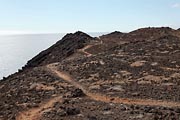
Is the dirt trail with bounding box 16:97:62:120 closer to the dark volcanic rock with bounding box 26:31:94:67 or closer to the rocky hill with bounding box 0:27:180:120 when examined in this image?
the rocky hill with bounding box 0:27:180:120

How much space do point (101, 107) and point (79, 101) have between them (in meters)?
2.51

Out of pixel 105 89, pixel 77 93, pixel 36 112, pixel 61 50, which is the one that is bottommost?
pixel 36 112

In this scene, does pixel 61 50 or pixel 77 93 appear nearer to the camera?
pixel 77 93

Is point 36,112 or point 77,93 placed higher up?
point 77,93

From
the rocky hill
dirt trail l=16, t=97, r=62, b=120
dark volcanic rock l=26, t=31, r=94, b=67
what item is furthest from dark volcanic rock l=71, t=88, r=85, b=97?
dark volcanic rock l=26, t=31, r=94, b=67

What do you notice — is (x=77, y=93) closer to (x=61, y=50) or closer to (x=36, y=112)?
(x=36, y=112)

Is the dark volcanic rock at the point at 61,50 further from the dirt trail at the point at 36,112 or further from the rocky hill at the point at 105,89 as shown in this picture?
the dirt trail at the point at 36,112

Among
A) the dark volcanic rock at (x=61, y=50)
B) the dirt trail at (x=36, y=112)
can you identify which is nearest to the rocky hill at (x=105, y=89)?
the dirt trail at (x=36, y=112)

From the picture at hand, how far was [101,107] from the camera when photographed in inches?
993

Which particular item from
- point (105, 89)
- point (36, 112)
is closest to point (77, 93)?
point (105, 89)

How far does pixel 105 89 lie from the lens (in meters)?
31.0

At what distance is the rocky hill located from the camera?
24.3 metres

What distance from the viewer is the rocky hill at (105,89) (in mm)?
24266

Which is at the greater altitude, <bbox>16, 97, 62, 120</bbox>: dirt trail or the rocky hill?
the rocky hill
